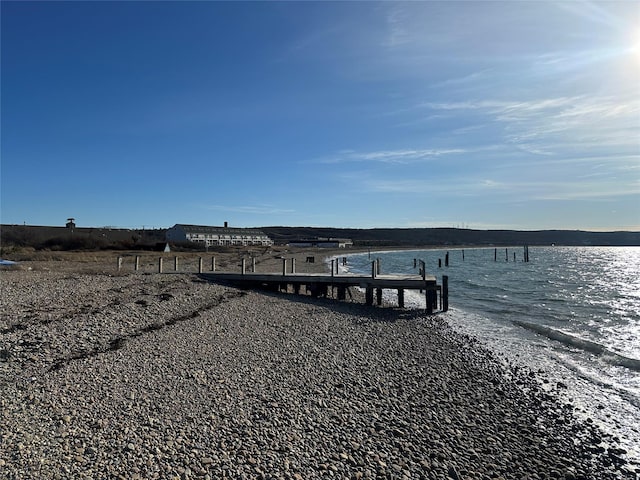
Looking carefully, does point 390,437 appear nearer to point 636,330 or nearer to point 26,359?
point 26,359

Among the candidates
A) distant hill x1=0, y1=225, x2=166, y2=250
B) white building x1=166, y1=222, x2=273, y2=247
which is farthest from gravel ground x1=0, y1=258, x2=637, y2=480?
white building x1=166, y1=222, x2=273, y2=247

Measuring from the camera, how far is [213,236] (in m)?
101

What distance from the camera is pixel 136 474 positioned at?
495 cm

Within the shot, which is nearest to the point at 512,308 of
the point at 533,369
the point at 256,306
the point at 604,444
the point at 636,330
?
the point at 636,330

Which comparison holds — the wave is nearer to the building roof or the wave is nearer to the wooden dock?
the wooden dock

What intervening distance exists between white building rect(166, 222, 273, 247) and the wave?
72780 millimetres

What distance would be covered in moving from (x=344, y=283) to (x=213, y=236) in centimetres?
8464

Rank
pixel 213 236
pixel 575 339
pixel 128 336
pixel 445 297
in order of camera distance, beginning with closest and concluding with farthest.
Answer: pixel 128 336 < pixel 575 339 < pixel 445 297 < pixel 213 236

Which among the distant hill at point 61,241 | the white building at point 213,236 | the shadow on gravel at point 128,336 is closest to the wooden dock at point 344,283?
the shadow on gravel at point 128,336

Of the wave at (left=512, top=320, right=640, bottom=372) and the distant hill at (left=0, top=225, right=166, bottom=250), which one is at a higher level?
the distant hill at (left=0, top=225, right=166, bottom=250)

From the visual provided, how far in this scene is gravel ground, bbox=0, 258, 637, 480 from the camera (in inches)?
218

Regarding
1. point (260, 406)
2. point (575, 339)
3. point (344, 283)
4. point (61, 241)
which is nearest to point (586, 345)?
point (575, 339)

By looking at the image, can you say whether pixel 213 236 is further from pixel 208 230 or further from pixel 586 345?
pixel 586 345

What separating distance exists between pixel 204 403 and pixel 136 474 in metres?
2.26
